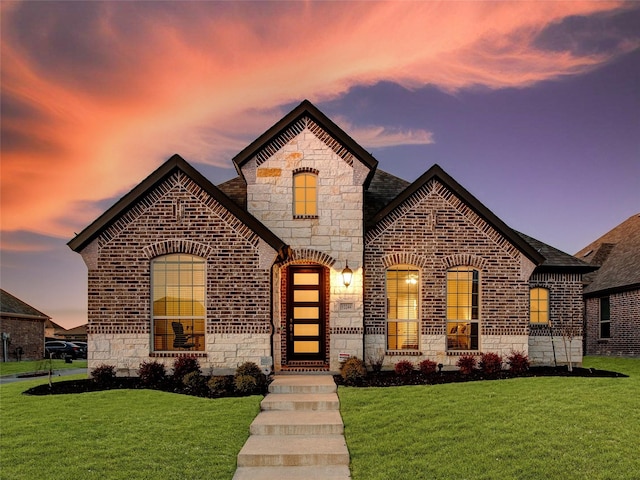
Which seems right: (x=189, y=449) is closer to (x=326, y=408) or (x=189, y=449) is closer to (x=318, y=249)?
(x=326, y=408)

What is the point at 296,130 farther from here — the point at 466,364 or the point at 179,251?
the point at 466,364

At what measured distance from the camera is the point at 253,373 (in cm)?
1137

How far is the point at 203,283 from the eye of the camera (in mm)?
12508

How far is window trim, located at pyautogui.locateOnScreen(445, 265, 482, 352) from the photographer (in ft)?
45.5

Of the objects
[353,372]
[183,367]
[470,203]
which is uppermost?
[470,203]

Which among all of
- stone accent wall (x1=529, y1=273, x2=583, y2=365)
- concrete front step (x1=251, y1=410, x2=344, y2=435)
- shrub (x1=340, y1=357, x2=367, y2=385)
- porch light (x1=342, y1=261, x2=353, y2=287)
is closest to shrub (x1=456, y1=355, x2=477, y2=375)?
shrub (x1=340, y1=357, x2=367, y2=385)

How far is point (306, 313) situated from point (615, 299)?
57.5 ft

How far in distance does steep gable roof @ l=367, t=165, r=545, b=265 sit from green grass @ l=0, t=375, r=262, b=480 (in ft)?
23.4

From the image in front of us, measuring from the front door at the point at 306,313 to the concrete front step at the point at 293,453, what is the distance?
5884mm

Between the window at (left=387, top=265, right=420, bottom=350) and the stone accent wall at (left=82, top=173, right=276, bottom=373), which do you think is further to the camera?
the window at (left=387, top=265, right=420, bottom=350)

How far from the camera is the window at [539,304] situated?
15734mm

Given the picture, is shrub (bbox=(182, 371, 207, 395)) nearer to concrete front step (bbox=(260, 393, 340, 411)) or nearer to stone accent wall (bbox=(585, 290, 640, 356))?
concrete front step (bbox=(260, 393, 340, 411))

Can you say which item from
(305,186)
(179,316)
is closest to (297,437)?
(179,316)

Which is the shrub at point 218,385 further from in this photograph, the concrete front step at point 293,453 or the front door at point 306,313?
the front door at point 306,313
